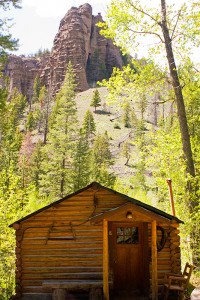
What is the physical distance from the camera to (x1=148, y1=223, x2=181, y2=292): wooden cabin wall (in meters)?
12.5

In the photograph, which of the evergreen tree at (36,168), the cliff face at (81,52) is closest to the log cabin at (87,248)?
the evergreen tree at (36,168)

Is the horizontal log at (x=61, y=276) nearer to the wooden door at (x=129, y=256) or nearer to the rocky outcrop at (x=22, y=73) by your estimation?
the wooden door at (x=129, y=256)

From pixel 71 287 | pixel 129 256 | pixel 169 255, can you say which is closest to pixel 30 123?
pixel 129 256

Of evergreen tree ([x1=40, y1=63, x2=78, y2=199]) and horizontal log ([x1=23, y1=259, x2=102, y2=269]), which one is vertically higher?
evergreen tree ([x1=40, y1=63, x2=78, y2=199])

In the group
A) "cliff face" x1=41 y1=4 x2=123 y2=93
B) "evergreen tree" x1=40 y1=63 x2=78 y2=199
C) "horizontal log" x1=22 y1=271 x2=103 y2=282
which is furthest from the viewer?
"cliff face" x1=41 y1=4 x2=123 y2=93

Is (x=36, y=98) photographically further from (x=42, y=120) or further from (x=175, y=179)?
(x=175, y=179)

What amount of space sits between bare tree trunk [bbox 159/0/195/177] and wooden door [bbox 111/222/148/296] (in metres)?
3.21

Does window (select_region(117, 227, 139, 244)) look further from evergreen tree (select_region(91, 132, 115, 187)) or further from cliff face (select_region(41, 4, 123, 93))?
cliff face (select_region(41, 4, 123, 93))

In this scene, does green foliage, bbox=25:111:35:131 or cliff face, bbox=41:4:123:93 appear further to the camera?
cliff face, bbox=41:4:123:93

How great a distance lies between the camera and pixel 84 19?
13250cm

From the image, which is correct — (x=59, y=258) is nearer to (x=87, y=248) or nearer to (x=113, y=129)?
(x=87, y=248)

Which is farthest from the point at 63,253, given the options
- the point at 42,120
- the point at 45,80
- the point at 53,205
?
the point at 45,80

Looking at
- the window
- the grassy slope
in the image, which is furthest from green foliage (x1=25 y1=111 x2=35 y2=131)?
the window

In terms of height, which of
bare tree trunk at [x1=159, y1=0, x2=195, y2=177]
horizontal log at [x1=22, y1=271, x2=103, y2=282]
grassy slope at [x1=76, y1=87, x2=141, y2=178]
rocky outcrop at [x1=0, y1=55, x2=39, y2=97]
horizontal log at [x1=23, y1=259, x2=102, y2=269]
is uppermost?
rocky outcrop at [x1=0, y1=55, x2=39, y2=97]
